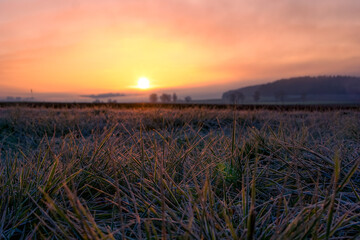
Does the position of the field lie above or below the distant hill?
below

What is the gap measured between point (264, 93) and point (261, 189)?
7191 inches

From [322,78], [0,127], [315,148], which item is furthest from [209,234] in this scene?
[322,78]

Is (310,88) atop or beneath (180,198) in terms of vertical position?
atop

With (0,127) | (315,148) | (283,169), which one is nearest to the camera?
(283,169)

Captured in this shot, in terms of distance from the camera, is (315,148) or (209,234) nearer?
(209,234)

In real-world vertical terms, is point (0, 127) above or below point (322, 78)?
below

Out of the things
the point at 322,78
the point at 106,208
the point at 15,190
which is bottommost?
the point at 106,208

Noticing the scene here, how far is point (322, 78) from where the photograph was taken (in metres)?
173

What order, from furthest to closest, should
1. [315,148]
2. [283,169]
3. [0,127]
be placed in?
1. [0,127]
2. [315,148]
3. [283,169]

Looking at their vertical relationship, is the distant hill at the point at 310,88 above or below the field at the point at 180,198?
above

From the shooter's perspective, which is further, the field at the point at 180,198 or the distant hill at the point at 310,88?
the distant hill at the point at 310,88

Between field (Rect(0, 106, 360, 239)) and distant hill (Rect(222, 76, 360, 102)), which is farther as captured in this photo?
distant hill (Rect(222, 76, 360, 102))

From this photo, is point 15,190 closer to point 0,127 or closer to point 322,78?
point 0,127

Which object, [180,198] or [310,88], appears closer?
[180,198]
